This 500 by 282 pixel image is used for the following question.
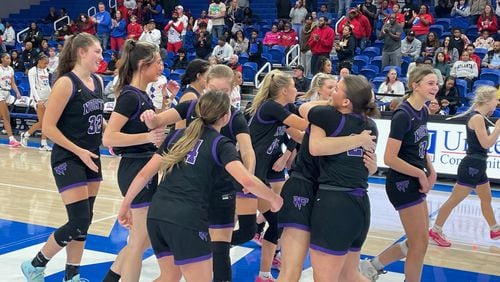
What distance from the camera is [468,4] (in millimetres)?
15281

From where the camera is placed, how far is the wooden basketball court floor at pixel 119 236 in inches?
218

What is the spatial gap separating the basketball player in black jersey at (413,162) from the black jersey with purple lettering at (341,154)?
0.83m

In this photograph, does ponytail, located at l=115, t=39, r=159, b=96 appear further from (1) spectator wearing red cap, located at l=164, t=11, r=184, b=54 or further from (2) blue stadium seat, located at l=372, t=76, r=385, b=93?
(1) spectator wearing red cap, located at l=164, t=11, r=184, b=54

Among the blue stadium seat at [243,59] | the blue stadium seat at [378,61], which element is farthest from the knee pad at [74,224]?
the blue stadium seat at [243,59]

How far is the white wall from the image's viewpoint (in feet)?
82.4

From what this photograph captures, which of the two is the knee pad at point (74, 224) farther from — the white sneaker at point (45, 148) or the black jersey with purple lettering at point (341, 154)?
the white sneaker at point (45, 148)

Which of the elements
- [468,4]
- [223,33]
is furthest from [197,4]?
[468,4]

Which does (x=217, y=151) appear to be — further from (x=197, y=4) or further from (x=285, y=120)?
(x=197, y=4)

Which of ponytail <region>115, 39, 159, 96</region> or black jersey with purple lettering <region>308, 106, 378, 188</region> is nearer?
black jersey with purple lettering <region>308, 106, 378, 188</region>

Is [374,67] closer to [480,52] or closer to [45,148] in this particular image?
[480,52]

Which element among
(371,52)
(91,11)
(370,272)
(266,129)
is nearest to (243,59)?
(371,52)

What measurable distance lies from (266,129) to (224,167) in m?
1.55

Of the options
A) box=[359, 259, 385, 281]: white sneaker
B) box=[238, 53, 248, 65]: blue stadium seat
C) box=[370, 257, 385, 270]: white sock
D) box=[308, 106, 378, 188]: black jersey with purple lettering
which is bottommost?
box=[238, 53, 248, 65]: blue stadium seat

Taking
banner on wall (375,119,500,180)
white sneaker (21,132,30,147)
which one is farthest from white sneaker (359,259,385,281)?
white sneaker (21,132,30,147)
